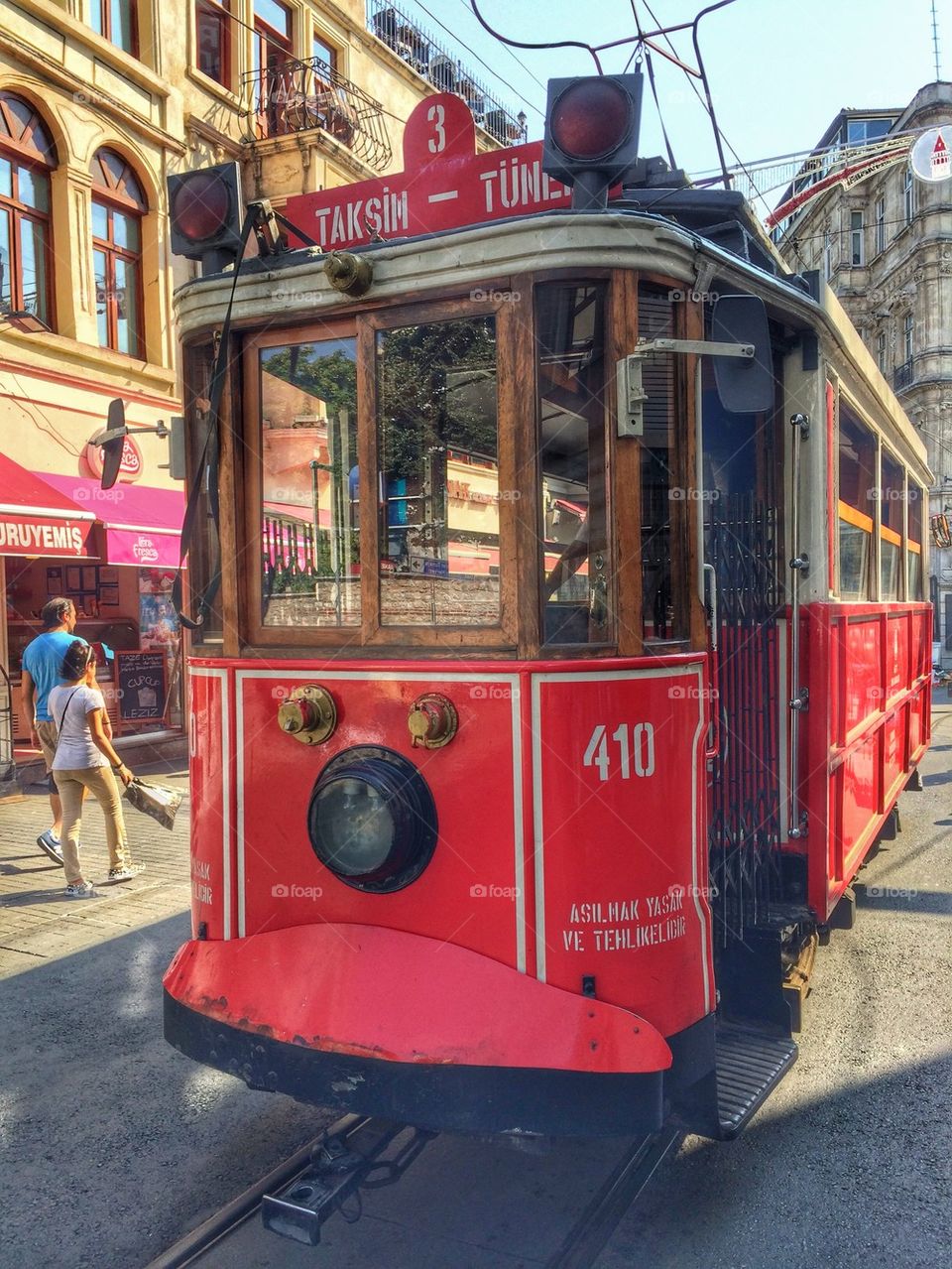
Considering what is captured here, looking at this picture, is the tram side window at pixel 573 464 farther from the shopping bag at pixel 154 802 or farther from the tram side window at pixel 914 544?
the tram side window at pixel 914 544

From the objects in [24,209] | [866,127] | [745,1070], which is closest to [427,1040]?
[745,1070]

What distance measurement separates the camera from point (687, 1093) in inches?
128

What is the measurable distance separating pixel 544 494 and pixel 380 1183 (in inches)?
81.1

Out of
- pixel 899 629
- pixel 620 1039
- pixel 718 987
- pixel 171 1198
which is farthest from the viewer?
pixel 899 629

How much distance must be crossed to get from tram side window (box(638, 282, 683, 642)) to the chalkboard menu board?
1050 cm

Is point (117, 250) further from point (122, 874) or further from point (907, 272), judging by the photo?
point (907, 272)

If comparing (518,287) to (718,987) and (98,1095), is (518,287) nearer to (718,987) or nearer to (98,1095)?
(718,987)

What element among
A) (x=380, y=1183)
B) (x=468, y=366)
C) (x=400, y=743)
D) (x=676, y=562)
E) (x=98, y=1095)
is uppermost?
(x=468, y=366)

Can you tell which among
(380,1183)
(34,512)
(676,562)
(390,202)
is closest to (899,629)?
(676,562)

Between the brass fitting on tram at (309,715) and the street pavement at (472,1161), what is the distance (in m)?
1.54

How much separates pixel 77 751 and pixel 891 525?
5501mm

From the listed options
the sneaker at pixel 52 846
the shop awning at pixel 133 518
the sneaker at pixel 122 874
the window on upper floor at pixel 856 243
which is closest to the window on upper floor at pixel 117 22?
the shop awning at pixel 133 518

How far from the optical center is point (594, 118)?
3072 mm

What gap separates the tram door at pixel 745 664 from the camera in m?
3.98
